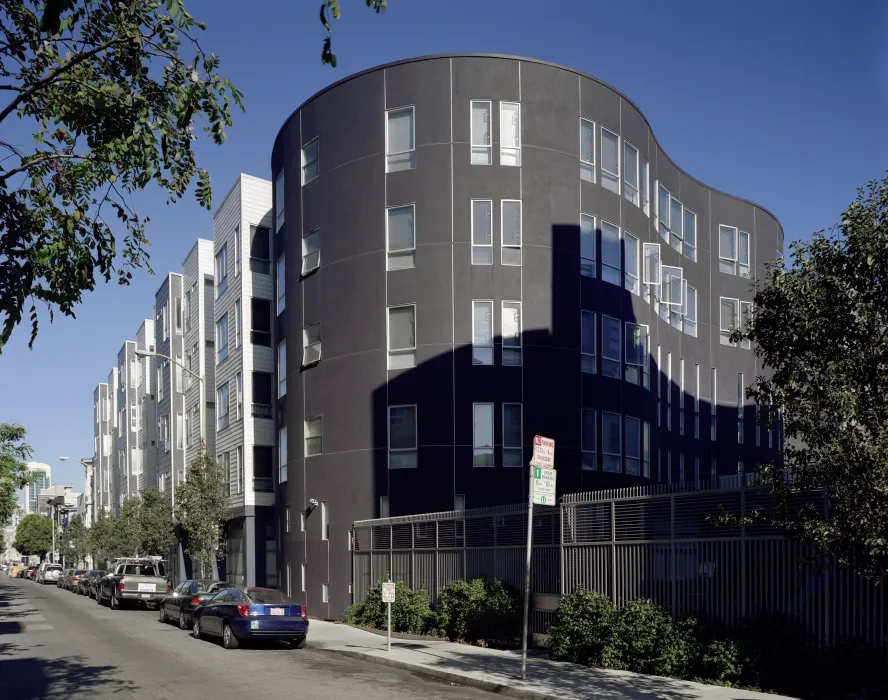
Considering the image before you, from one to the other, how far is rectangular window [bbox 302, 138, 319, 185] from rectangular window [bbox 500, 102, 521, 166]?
21.4 ft

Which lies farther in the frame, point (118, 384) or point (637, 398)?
point (118, 384)

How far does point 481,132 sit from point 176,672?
18957mm

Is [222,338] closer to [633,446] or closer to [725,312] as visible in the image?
[633,446]

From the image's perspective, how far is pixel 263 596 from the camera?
875 inches

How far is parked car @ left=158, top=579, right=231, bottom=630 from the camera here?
26.5m

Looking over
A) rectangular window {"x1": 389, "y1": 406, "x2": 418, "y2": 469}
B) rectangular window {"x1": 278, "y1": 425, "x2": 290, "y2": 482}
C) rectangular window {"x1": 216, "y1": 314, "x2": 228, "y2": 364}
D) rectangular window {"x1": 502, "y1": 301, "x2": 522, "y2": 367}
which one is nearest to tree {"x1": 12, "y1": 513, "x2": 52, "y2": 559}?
rectangular window {"x1": 216, "y1": 314, "x2": 228, "y2": 364}

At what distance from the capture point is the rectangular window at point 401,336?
3034 centimetres

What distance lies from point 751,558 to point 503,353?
15.1 m

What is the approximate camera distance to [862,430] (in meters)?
10.9

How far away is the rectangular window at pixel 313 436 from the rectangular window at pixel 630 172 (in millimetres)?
12603

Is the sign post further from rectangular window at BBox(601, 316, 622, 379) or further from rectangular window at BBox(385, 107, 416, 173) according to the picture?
rectangular window at BBox(385, 107, 416, 173)

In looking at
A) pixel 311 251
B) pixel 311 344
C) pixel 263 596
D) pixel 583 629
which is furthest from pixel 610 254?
pixel 583 629

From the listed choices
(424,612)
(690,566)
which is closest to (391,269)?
(424,612)

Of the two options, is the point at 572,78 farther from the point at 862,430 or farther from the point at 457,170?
the point at 862,430
